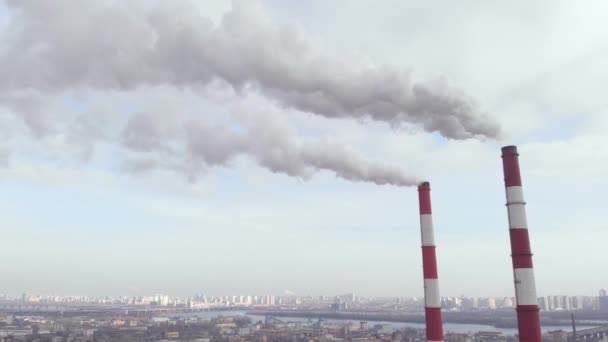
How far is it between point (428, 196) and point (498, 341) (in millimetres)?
38861

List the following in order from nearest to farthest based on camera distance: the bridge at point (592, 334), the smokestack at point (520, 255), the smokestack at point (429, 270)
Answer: the smokestack at point (520, 255)
the smokestack at point (429, 270)
the bridge at point (592, 334)

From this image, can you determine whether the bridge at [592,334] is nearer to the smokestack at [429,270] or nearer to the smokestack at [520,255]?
the smokestack at [429,270]

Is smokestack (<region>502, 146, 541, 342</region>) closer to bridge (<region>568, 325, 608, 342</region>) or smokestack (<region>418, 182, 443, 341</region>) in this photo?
smokestack (<region>418, 182, 443, 341</region>)

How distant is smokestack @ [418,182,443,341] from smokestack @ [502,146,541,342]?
2709 mm

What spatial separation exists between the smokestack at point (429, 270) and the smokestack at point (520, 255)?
2709mm

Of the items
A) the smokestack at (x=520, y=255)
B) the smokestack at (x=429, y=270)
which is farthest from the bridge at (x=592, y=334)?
the smokestack at (x=520, y=255)

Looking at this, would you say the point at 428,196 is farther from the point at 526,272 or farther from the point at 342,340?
the point at 342,340

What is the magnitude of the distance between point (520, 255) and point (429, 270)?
3.43 metres

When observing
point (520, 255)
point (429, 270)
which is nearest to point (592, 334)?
point (429, 270)

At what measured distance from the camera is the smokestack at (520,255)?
10.7 metres

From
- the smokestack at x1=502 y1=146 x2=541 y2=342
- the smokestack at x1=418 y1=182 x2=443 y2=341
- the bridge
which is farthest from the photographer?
the bridge

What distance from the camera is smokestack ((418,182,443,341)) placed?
1346 centimetres

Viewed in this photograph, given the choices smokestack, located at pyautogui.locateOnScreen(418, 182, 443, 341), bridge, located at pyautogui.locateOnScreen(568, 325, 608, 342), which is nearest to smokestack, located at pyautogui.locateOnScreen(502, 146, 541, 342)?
smokestack, located at pyautogui.locateOnScreen(418, 182, 443, 341)

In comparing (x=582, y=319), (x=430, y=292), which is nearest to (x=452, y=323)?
(x=582, y=319)
